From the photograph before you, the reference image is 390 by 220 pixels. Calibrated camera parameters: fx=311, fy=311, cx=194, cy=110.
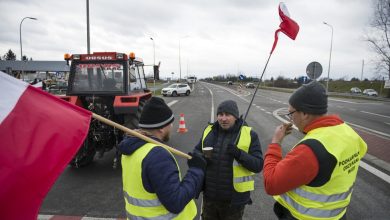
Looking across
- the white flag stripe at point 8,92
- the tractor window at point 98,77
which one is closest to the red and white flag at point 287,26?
the white flag stripe at point 8,92

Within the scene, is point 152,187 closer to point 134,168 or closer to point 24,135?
point 134,168

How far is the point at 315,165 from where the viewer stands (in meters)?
1.93

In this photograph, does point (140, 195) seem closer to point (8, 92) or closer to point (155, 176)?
point (155, 176)

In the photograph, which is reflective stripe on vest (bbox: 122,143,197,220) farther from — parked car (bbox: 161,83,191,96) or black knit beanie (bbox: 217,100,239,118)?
parked car (bbox: 161,83,191,96)

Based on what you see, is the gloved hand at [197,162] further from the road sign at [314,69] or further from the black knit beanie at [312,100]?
the road sign at [314,69]

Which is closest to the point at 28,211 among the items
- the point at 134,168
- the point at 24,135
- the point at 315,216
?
the point at 24,135

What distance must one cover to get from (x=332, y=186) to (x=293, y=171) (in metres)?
0.30

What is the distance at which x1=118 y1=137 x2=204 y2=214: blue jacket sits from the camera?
2029mm

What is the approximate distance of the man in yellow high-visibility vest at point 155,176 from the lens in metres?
2.04

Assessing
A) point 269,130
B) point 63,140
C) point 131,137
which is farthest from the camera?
point 269,130

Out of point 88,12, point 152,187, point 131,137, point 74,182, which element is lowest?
point 74,182

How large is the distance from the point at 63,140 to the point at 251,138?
6.71 ft

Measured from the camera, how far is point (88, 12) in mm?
15500

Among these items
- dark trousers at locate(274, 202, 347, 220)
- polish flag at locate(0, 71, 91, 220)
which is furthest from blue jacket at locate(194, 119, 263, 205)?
polish flag at locate(0, 71, 91, 220)
